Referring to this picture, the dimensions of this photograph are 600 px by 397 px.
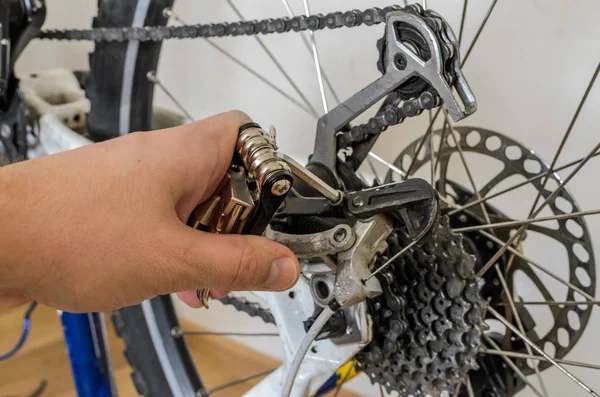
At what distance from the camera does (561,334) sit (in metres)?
0.78

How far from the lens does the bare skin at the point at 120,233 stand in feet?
1.30

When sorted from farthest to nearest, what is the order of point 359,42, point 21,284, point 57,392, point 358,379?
point 57,392, point 358,379, point 359,42, point 21,284

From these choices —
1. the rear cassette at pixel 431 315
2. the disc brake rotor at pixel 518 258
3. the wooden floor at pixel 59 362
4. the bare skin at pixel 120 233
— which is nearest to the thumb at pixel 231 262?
the bare skin at pixel 120 233

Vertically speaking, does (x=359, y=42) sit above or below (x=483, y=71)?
above

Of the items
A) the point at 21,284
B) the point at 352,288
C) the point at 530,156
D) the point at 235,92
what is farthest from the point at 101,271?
the point at 235,92

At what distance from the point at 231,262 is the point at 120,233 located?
0.25 feet

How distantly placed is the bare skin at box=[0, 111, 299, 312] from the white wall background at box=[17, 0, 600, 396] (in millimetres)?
225

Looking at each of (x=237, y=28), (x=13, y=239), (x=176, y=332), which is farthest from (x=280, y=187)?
(x=176, y=332)

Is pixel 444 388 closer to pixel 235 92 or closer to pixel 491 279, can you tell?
pixel 491 279

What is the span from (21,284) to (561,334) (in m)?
0.65

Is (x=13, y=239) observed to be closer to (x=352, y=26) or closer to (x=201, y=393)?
(x=352, y=26)

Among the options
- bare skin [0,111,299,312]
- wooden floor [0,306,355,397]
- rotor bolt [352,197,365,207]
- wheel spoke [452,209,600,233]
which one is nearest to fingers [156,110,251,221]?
bare skin [0,111,299,312]

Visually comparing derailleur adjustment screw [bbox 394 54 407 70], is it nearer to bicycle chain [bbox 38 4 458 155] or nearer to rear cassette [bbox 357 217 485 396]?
bicycle chain [bbox 38 4 458 155]

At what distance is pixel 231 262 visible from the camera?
0.43 m
